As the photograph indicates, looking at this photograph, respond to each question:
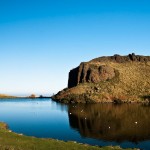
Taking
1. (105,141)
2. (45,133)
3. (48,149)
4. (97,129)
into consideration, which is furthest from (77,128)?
(48,149)

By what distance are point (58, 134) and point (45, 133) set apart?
369 cm

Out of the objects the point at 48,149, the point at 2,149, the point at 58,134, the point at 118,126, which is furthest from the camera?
the point at 118,126

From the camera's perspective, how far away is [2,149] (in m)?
27.6

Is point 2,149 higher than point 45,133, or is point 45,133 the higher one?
point 2,149

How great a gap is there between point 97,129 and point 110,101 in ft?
406

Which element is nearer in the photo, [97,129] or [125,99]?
[97,129]

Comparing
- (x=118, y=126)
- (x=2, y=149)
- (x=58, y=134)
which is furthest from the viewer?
(x=118, y=126)

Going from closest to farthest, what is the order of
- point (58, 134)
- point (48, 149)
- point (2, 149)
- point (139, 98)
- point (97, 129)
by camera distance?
point (2, 149)
point (48, 149)
point (58, 134)
point (97, 129)
point (139, 98)

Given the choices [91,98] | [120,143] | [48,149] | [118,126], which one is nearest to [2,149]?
Result: [48,149]

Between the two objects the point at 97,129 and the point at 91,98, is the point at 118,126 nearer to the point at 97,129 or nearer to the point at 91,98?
the point at 97,129

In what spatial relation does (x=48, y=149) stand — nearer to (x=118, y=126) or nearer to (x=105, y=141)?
(x=105, y=141)

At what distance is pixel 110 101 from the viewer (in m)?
198

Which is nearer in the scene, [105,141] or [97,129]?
[105,141]

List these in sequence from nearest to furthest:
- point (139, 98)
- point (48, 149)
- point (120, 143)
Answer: point (48, 149), point (120, 143), point (139, 98)
